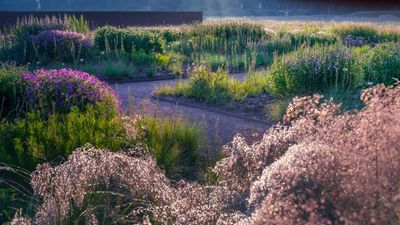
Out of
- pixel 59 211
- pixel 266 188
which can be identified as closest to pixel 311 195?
pixel 266 188

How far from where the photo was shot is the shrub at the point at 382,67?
1105cm

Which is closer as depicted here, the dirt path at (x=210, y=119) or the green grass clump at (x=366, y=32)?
the dirt path at (x=210, y=119)

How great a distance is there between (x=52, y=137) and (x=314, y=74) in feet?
18.0

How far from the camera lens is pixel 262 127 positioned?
30.5 ft

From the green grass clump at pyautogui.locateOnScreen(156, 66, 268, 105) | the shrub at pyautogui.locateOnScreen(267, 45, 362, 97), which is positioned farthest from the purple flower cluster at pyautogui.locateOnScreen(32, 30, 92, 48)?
the shrub at pyautogui.locateOnScreen(267, 45, 362, 97)

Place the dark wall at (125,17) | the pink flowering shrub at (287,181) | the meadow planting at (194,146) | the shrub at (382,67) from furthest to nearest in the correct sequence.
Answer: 1. the dark wall at (125,17)
2. the shrub at (382,67)
3. the meadow planting at (194,146)
4. the pink flowering shrub at (287,181)

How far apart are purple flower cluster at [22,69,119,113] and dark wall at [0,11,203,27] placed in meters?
22.3

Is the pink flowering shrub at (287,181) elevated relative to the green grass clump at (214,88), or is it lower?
elevated

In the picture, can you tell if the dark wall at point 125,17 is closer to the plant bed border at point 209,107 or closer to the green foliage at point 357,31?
the green foliage at point 357,31

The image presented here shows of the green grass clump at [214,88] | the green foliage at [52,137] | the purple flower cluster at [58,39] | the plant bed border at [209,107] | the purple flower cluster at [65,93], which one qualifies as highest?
the purple flower cluster at [58,39]

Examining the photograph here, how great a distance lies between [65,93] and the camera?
8633mm

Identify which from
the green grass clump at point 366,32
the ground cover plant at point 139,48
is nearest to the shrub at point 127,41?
the ground cover plant at point 139,48

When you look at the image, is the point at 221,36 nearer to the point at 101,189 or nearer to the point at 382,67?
the point at 382,67

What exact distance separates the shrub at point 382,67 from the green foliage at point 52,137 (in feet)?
18.0
